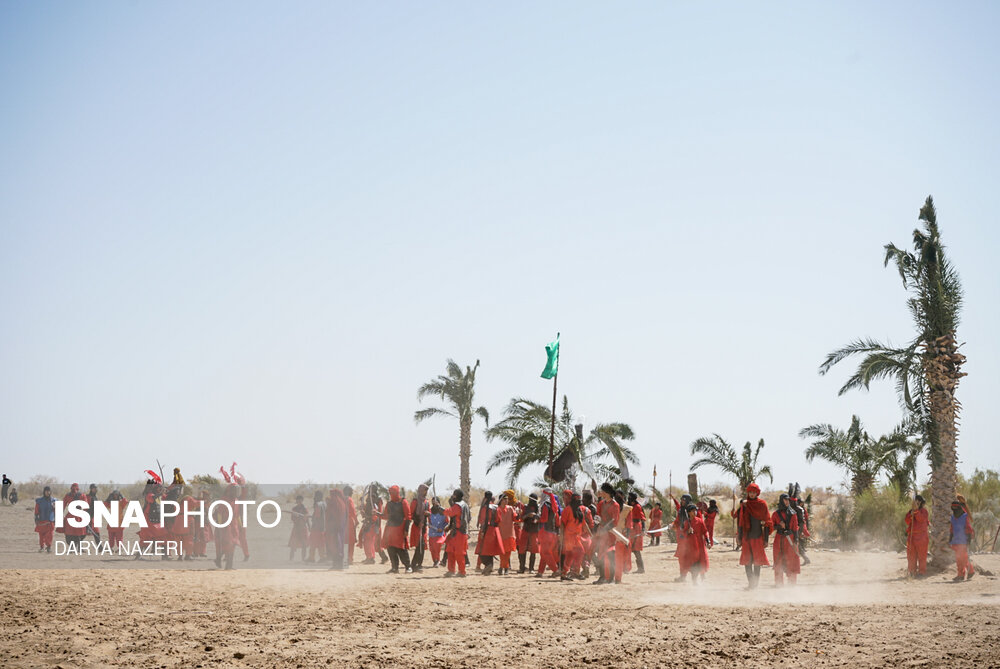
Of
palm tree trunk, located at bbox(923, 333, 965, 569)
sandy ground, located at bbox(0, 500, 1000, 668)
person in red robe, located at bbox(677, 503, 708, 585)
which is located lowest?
sandy ground, located at bbox(0, 500, 1000, 668)

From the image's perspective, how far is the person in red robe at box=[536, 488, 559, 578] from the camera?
20.6 m

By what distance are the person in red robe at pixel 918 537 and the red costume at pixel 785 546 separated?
3.37m

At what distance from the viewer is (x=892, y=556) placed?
85.1 feet

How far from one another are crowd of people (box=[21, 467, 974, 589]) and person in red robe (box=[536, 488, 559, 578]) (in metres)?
0.02

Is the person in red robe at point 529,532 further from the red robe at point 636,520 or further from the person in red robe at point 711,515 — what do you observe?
the person in red robe at point 711,515

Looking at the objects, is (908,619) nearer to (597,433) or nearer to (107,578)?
(107,578)

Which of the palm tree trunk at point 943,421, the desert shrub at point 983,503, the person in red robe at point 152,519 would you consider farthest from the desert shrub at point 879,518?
the person in red robe at point 152,519

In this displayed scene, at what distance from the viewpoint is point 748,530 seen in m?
17.3

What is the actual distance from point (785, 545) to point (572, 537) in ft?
13.2

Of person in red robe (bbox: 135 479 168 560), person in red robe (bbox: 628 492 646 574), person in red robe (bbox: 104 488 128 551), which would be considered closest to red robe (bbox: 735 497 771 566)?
person in red robe (bbox: 628 492 646 574)

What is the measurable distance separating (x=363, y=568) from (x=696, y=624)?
10.9 meters

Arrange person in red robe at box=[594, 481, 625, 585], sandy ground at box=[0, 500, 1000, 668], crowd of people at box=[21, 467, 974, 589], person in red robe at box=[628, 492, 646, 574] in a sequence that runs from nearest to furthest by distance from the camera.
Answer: sandy ground at box=[0, 500, 1000, 668] < crowd of people at box=[21, 467, 974, 589] < person in red robe at box=[594, 481, 625, 585] < person in red robe at box=[628, 492, 646, 574]

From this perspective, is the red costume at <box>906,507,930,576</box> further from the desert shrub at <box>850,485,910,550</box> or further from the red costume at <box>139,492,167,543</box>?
the red costume at <box>139,492,167,543</box>

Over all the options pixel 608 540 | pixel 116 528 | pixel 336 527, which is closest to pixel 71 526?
pixel 116 528
